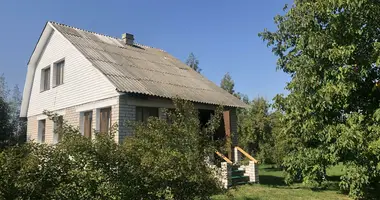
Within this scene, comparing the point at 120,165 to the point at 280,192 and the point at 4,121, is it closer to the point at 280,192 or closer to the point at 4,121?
the point at 280,192

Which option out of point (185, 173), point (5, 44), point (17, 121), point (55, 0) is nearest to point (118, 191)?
point (185, 173)

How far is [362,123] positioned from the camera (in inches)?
259

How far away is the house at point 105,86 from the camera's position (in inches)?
412

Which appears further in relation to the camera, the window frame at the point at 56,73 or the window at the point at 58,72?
the window at the point at 58,72

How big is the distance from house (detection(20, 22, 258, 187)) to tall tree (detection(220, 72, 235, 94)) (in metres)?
20.7

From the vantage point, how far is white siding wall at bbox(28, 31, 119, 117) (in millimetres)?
11145

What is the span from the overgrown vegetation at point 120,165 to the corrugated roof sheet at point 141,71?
4.52 meters

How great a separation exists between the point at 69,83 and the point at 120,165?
9.10 meters

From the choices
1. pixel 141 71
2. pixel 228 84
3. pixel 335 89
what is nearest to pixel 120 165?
pixel 335 89

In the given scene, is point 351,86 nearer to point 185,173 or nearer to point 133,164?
point 185,173

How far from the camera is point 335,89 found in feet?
20.9

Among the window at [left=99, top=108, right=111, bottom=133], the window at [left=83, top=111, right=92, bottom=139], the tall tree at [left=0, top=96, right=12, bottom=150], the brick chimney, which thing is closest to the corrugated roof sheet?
the brick chimney

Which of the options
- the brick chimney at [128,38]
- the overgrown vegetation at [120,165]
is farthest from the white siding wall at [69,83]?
the overgrown vegetation at [120,165]

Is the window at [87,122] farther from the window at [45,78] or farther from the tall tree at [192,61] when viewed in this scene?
the tall tree at [192,61]
